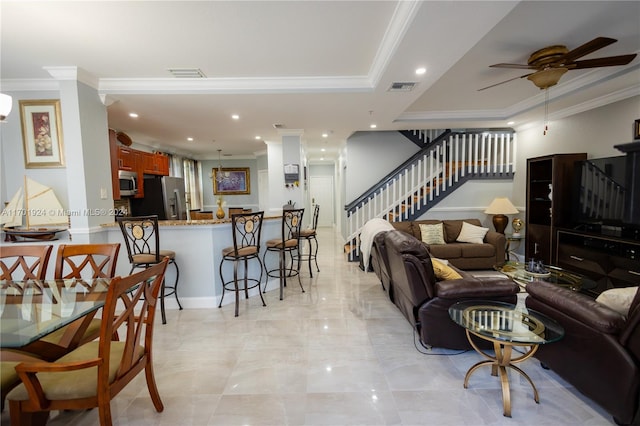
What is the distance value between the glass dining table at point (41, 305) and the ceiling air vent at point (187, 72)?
7.10 feet

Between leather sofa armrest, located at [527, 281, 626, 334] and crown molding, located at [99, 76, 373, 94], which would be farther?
crown molding, located at [99, 76, 373, 94]

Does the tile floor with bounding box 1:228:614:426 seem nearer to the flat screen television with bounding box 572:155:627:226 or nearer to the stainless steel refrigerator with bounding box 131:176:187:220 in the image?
the flat screen television with bounding box 572:155:627:226

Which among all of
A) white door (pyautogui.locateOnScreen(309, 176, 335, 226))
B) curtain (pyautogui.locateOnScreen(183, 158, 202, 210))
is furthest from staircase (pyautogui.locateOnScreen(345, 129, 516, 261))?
white door (pyautogui.locateOnScreen(309, 176, 335, 226))

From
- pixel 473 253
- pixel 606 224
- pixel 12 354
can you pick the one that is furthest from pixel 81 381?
pixel 606 224

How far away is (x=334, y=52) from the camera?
8.73ft

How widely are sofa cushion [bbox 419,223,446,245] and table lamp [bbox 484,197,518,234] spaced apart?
3.35 ft

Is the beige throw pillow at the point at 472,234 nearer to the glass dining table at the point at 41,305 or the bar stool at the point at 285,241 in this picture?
the bar stool at the point at 285,241

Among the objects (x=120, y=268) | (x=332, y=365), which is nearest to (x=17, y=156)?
(x=120, y=268)

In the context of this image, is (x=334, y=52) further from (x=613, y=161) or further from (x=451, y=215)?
(x=451, y=215)

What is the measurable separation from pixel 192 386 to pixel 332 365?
107 cm

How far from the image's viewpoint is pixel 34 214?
312 centimetres

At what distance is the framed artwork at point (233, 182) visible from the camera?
879 centimetres

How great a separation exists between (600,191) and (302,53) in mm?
4154

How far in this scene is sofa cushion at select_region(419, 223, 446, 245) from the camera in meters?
4.95
